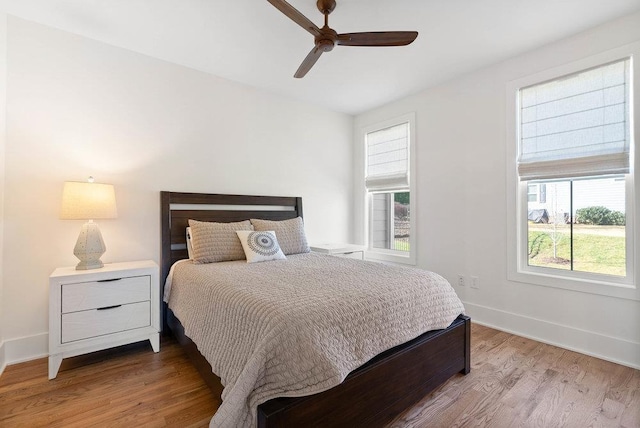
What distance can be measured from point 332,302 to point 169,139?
2402 mm

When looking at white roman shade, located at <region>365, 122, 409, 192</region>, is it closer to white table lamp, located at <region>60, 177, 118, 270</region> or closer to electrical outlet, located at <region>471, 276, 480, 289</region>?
electrical outlet, located at <region>471, 276, 480, 289</region>

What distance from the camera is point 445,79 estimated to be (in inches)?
126

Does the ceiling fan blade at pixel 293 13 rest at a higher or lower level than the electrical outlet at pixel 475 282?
higher

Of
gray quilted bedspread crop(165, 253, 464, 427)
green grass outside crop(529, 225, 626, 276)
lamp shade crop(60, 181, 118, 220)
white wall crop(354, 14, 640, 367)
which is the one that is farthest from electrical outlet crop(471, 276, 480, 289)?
lamp shade crop(60, 181, 118, 220)

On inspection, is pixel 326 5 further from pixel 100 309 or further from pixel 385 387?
pixel 100 309

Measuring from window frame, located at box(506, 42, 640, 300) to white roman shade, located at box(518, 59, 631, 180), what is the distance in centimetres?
5

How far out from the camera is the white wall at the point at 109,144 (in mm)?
2230

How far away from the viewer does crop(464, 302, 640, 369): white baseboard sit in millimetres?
2184

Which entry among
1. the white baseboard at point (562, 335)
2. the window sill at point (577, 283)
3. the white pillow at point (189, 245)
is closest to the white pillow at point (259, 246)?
the white pillow at point (189, 245)

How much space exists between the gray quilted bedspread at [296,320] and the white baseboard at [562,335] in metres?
1.19

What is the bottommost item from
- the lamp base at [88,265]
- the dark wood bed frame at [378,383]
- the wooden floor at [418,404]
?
the wooden floor at [418,404]

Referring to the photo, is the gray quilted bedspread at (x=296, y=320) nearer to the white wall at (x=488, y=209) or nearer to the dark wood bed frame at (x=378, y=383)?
the dark wood bed frame at (x=378, y=383)

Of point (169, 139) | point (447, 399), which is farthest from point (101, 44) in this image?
point (447, 399)

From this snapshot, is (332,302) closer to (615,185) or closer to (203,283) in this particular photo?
(203,283)
